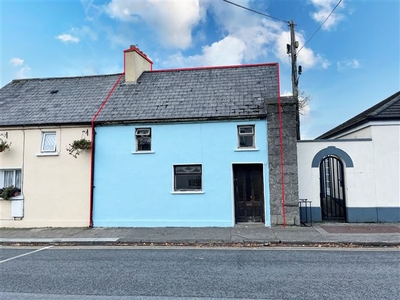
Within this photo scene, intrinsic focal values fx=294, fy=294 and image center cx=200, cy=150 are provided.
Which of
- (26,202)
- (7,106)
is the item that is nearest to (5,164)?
(26,202)

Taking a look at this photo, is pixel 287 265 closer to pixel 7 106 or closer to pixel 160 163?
pixel 160 163

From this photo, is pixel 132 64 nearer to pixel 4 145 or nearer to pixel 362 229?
pixel 4 145

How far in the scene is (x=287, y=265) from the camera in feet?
22.5

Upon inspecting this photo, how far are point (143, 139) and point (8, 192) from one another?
6217 mm

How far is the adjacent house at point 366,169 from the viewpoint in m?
11.9

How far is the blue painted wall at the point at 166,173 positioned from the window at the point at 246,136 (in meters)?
0.23

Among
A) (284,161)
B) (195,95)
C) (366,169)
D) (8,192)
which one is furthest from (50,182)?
(366,169)

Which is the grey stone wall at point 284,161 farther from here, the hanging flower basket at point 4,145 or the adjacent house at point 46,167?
the hanging flower basket at point 4,145

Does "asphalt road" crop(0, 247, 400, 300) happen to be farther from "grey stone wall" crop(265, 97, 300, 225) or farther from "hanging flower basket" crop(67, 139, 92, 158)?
"hanging flower basket" crop(67, 139, 92, 158)

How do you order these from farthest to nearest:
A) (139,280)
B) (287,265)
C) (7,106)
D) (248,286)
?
1. (7,106)
2. (287,265)
3. (139,280)
4. (248,286)

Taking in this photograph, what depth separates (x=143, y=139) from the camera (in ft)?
41.9

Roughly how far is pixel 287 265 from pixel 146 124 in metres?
8.18

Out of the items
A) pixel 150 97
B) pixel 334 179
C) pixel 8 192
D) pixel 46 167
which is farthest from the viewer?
pixel 334 179

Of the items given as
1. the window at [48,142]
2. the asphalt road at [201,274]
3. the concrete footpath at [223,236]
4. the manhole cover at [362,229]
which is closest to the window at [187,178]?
the concrete footpath at [223,236]
